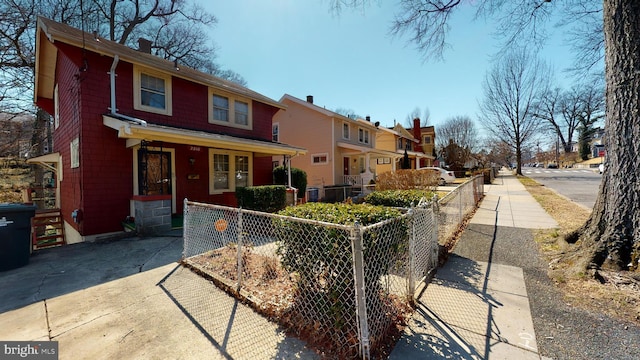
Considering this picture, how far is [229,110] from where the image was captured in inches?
423

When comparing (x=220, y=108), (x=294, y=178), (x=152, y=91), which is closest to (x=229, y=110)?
(x=220, y=108)

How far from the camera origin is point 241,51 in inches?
541

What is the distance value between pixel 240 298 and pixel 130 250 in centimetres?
378

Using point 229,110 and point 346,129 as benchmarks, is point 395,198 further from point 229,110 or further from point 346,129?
point 346,129

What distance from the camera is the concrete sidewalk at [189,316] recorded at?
2.37m

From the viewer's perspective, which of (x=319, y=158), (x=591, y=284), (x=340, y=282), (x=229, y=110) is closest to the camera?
(x=340, y=282)

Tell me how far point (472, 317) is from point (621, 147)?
3.68 m

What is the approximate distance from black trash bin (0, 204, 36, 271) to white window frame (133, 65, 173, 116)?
4447 millimetres

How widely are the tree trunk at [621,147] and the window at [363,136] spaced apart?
56.9ft

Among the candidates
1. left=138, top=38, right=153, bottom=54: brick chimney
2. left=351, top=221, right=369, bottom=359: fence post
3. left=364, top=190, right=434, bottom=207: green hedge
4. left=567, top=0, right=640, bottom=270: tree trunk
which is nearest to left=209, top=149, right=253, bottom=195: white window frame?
left=138, top=38, right=153, bottom=54: brick chimney

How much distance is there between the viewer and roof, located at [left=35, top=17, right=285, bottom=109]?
6727 millimetres

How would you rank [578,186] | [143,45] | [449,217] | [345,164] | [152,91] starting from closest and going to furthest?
[449,217]
[152,91]
[143,45]
[578,186]
[345,164]

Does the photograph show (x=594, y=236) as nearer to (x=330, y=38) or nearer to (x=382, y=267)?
(x=382, y=267)

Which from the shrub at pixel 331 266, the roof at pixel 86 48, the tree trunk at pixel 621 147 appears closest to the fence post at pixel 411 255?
the shrub at pixel 331 266
